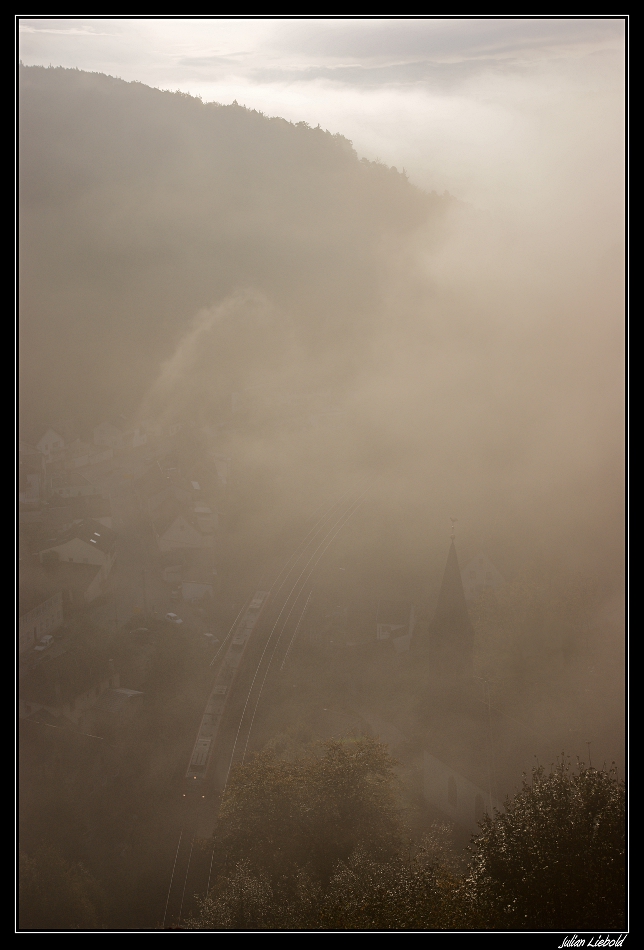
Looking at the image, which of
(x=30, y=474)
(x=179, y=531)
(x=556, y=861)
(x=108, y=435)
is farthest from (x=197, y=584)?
(x=556, y=861)

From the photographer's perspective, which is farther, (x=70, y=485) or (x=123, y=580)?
(x=70, y=485)

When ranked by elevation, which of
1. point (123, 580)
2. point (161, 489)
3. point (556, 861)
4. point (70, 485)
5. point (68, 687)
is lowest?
point (68, 687)

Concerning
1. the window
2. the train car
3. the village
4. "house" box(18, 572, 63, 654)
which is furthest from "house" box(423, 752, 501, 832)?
"house" box(18, 572, 63, 654)

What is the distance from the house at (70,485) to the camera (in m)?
23.8

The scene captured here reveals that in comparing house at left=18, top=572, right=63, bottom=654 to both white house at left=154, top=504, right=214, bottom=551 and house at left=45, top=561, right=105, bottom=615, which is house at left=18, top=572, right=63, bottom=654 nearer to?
house at left=45, top=561, right=105, bottom=615

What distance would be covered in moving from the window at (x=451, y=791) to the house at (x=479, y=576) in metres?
6.65

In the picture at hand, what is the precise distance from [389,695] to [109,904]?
7353mm

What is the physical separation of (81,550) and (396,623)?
1001cm

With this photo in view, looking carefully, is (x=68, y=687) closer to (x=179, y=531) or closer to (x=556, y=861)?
(x=179, y=531)

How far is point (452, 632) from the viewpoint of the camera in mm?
11789

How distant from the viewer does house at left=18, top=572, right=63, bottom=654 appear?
1623 centimetres

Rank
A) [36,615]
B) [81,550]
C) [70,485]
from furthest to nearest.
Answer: [70,485] < [81,550] < [36,615]

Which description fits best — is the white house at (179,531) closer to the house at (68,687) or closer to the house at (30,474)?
the house at (30,474)

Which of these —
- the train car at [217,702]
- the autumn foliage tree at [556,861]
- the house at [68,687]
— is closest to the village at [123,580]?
the house at [68,687]
